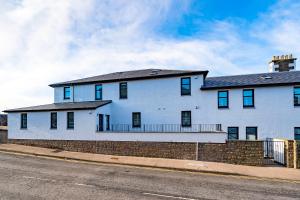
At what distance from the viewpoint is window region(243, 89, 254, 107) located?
2216cm

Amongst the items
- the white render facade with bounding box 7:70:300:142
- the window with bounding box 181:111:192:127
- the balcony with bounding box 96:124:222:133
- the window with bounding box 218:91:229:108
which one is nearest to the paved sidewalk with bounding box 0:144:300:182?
the white render facade with bounding box 7:70:300:142

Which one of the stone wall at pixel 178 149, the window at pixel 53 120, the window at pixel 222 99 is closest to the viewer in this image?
the stone wall at pixel 178 149

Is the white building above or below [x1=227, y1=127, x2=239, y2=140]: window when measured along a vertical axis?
above

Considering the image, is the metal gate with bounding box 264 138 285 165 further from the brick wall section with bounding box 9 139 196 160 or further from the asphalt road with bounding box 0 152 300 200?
the brick wall section with bounding box 9 139 196 160

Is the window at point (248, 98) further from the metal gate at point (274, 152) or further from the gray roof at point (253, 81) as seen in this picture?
the metal gate at point (274, 152)

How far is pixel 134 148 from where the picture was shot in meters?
19.7

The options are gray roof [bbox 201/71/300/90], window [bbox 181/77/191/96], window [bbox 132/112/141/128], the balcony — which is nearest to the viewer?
gray roof [bbox 201/71/300/90]

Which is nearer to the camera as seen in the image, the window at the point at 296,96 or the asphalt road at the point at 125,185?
the asphalt road at the point at 125,185

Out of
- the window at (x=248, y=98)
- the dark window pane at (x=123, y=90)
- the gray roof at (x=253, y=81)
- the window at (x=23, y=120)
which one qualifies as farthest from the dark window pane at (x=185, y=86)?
the window at (x=23, y=120)

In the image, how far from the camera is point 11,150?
20.3 m

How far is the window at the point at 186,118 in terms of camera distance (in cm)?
2322

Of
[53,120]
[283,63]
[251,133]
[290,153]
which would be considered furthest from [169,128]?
[283,63]

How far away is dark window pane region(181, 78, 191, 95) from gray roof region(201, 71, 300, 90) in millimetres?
1352

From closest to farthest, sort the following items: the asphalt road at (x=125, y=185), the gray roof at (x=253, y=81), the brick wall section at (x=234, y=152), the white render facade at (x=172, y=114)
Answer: the asphalt road at (x=125, y=185) < the brick wall section at (x=234, y=152) < the white render facade at (x=172, y=114) < the gray roof at (x=253, y=81)
